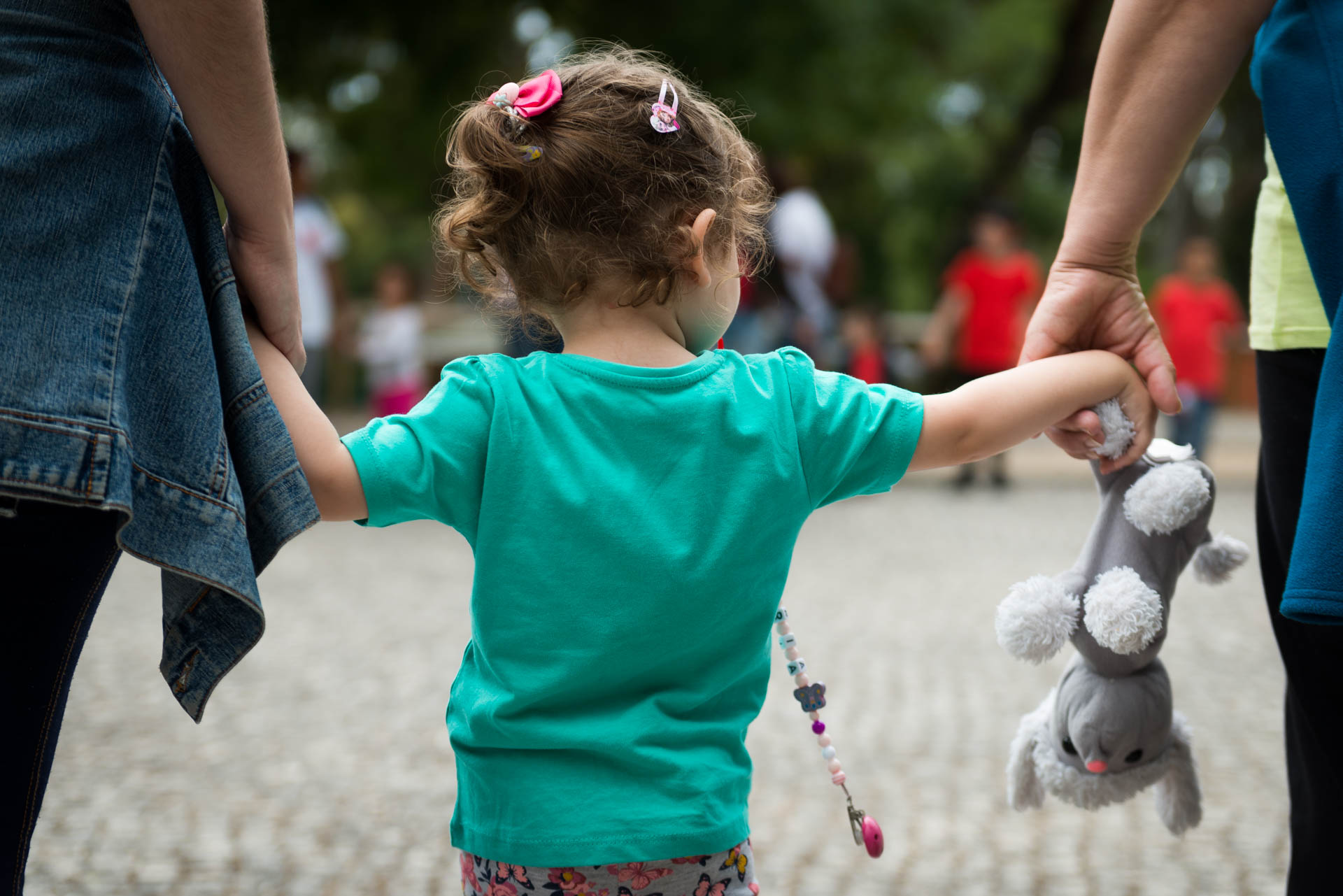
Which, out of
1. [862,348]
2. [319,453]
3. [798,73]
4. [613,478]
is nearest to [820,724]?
[613,478]

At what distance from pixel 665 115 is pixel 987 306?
718 cm

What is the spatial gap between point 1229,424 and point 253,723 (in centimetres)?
1380

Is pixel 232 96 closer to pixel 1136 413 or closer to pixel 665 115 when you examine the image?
pixel 665 115

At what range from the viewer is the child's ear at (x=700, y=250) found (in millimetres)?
1464

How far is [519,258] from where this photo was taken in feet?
4.93

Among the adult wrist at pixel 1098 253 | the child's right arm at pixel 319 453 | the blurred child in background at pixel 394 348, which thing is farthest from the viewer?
the blurred child in background at pixel 394 348

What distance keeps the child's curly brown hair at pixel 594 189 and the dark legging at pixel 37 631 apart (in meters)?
0.54

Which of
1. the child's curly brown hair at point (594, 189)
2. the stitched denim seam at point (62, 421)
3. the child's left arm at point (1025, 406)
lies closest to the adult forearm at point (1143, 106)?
the child's left arm at point (1025, 406)

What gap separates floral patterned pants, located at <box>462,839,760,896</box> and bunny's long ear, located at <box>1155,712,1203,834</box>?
834mm

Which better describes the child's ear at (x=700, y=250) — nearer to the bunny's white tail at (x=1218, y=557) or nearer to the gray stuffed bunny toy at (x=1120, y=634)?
the gray stuffed bunny toy at (x=1120, y=634)

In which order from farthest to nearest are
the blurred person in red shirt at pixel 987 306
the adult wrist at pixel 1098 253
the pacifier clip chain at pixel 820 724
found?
the blurred person in red shirt at pixel 987 306 → the adult wrist at pixel 1098 253 → the pacifier clip chain at pixel 820 724

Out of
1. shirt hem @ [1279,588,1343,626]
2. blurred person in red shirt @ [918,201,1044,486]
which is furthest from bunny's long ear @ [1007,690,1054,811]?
blurred person in red shirt @ [918,201,1044,486]

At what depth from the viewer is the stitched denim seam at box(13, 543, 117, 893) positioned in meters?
1.24

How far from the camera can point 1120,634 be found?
1715 mm
